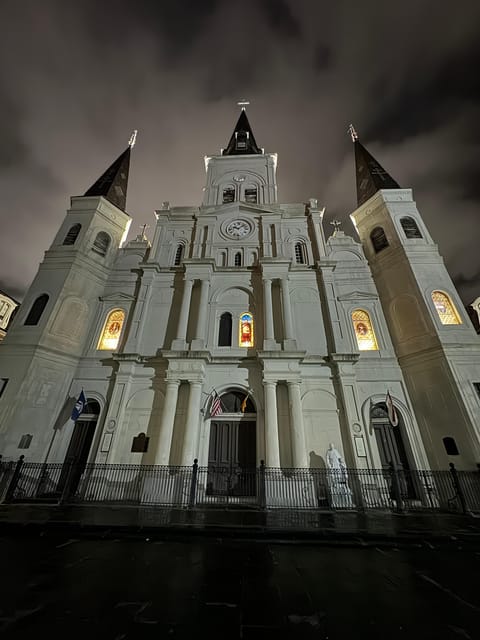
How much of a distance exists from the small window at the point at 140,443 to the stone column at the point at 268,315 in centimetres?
740

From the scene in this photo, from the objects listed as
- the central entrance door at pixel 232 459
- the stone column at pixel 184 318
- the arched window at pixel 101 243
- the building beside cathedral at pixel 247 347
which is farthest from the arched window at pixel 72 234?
the central entrance door at pixel 232 459

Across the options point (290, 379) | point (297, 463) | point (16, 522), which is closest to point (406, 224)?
point (290, 379)

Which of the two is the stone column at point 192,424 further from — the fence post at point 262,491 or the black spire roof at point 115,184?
the black spire roof at point 115,184

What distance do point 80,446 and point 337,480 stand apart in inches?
480

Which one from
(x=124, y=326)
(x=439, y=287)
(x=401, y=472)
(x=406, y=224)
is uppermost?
(x=406, y=224)

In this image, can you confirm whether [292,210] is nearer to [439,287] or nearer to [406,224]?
[406,224]

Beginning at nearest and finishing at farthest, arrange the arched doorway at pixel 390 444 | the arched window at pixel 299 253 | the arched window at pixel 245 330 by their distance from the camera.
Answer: the arched doorway at pixel 390 444 < the arched window at pixel 245 330 < the arched window at pixel 299 253

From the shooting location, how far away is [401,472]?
1180 centimetres

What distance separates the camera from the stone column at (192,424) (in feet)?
37.9

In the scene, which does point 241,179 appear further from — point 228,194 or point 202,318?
point 202,318

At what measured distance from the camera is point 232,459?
12.4 metres

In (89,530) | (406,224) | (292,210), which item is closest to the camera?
(89,530)

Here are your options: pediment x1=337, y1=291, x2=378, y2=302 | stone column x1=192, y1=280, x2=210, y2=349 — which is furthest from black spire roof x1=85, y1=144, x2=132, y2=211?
pediment x1=337, y1=291, x2=378, y2=302

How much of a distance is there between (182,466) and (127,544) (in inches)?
236
